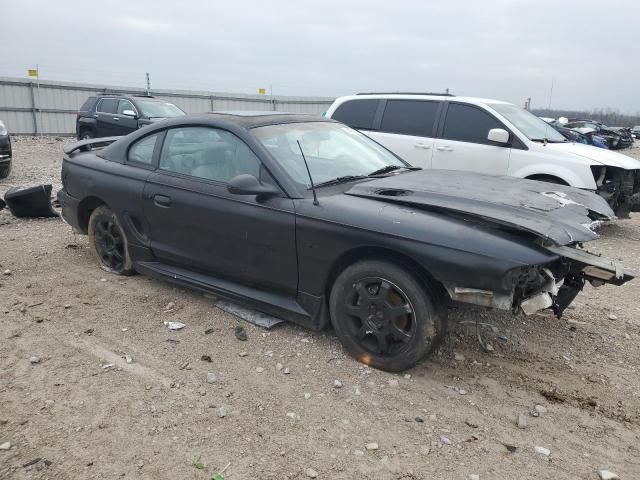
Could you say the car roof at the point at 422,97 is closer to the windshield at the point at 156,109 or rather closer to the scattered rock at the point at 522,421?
the scattered rock at the point at 522,421

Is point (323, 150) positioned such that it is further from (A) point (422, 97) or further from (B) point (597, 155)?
(B) point (597, 155)

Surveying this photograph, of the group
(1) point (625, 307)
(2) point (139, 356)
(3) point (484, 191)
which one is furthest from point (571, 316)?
(2) point (139, 356)

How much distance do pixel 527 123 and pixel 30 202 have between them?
22.4 feet

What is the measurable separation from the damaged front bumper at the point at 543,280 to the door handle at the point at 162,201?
2341 mm

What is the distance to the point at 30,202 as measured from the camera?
22.5 feet

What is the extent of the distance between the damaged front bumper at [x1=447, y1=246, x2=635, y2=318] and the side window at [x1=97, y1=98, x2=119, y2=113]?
13.3 m

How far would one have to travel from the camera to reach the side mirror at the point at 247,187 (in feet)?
11.4

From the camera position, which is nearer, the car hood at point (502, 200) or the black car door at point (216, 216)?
the car hood at point (502, 200)

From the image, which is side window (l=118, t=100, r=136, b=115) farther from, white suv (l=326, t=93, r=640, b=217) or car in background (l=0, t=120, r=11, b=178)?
white suv (l=326, t=93, r=640, b=217)

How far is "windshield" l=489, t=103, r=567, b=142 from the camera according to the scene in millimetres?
7173

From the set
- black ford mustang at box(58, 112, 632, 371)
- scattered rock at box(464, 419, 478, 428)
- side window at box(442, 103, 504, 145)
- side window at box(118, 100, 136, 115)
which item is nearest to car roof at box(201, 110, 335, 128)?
black ford mustang at box(58, 112, 632, 371)

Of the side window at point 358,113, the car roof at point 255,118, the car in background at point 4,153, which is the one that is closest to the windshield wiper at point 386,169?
the car roof at point 255,118

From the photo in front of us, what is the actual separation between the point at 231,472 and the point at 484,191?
249cm

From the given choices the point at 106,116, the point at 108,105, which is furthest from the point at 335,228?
the point at 108,105
